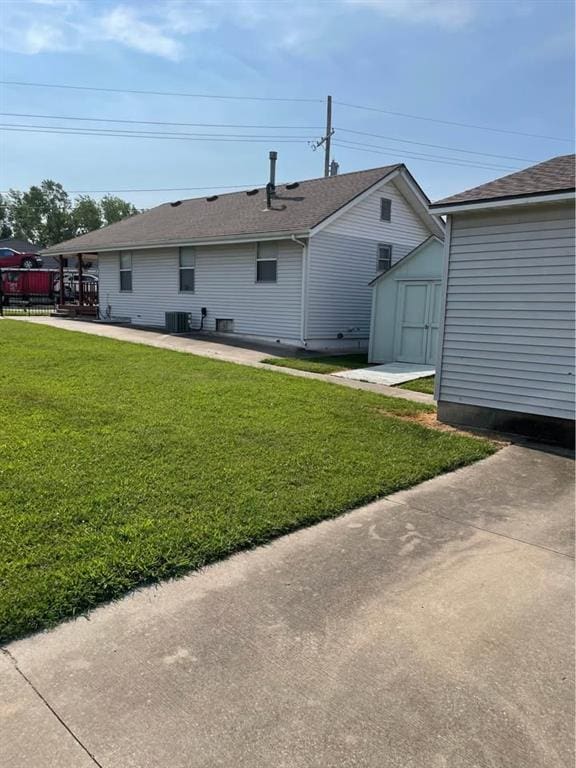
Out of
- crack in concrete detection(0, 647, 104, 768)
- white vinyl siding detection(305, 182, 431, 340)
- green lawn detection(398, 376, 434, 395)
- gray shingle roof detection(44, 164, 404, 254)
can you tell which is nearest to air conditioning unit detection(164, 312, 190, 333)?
gray shingle roof detection(44, 164, 404, 254)

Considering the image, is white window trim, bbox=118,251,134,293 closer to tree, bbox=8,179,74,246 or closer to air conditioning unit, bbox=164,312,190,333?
air conditioning unit, bbox=164,312,190,333

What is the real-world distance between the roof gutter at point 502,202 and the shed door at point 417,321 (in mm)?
4947

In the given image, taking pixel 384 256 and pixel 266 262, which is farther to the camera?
pixel 384 256

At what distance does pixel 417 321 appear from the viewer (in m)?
12.8

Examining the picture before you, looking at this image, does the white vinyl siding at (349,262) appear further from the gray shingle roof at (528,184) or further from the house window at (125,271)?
the house window at (125,271)

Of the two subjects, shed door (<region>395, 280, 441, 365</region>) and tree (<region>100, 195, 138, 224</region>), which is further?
tree (<region>100, 195, 138, 224</region>)

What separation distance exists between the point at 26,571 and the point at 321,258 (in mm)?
12737

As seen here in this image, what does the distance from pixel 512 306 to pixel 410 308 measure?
18.9 feet

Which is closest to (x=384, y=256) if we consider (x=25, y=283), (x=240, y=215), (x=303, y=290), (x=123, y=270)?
(x=303, y=290)

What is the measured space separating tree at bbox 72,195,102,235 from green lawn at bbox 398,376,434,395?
263ft

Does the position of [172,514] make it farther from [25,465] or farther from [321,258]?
[321,258]

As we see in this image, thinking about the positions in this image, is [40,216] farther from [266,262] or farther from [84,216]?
[266,262]

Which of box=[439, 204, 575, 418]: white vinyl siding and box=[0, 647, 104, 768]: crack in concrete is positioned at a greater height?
box=[439, 204, 575, 418]: white vinyl siding

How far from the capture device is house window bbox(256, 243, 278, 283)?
15.3 metres
